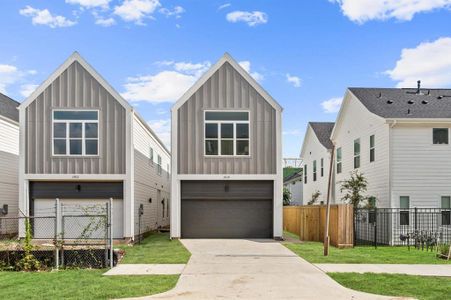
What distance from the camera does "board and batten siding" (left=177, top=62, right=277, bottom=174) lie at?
21922 millimetres

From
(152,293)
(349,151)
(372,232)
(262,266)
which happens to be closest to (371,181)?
(372,232)

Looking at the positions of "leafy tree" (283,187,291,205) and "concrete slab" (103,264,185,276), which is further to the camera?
"leafy tree" (283,187,291,205)

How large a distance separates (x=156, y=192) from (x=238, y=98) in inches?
410

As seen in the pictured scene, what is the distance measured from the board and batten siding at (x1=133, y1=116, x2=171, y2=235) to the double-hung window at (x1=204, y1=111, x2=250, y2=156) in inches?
135

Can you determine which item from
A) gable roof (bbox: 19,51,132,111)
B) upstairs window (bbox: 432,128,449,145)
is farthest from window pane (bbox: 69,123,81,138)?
upstairs window (bbox: 432,128,449,145)

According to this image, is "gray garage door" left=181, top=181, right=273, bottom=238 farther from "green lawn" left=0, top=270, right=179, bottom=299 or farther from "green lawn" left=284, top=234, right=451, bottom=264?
"green lawn" left=0, top=270, right=179, bottom=299

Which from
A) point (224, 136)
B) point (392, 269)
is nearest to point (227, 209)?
point (224, 136)

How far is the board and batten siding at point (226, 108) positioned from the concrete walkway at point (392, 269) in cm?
873

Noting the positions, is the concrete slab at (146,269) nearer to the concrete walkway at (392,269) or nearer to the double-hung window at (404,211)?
the concrete walkway at (392,269)

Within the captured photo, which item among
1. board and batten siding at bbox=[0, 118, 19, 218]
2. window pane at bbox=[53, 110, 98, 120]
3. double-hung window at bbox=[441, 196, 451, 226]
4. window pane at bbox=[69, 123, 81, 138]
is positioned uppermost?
window pane at bbox=[53, 110, 98, 120]

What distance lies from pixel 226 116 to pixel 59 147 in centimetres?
735

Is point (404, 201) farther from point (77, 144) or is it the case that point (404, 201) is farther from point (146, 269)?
point (77, 144)

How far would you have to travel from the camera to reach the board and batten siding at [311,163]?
3119cm

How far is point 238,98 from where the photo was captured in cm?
2217
